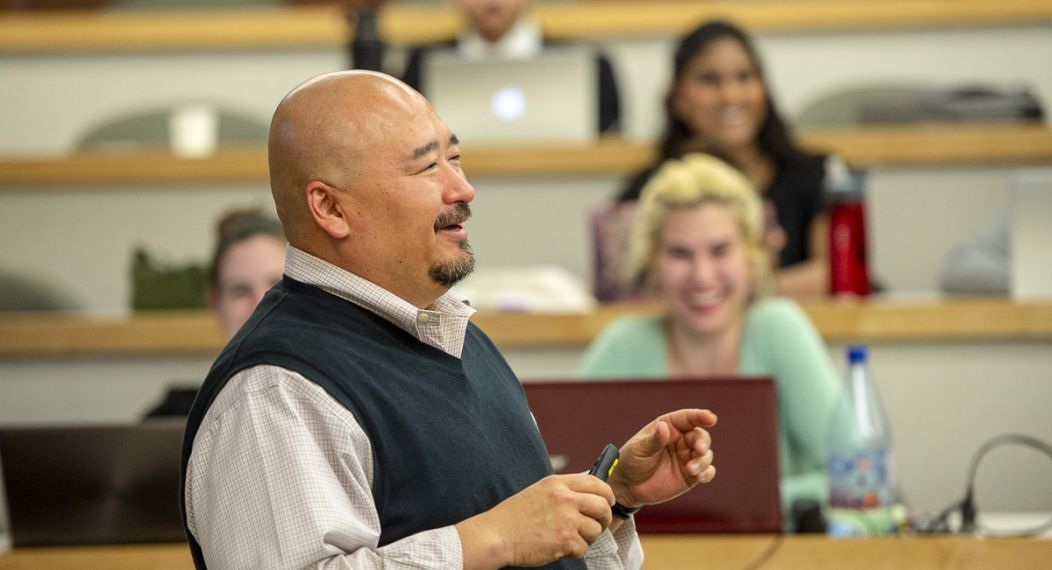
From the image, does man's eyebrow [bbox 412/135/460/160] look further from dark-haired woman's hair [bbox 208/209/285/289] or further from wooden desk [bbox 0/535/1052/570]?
dark-haired woman's hair [bbox 208/209/285/289]

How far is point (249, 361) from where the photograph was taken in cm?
118

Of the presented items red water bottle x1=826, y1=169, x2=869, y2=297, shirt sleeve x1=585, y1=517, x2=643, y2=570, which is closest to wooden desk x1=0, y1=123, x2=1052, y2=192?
red water bottle x1=826, y1=169, x2=869, y2=297

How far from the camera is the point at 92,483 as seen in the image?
75.5 inches

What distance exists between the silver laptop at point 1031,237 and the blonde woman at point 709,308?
0.40 meters

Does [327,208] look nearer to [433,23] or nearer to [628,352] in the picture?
[628,352]

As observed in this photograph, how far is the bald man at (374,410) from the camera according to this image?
1128mm

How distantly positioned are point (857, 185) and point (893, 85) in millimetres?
1535

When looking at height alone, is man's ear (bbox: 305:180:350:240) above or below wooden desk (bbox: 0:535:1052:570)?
above

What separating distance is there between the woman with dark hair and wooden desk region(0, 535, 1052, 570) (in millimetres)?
1455

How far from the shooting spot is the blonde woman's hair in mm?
2600

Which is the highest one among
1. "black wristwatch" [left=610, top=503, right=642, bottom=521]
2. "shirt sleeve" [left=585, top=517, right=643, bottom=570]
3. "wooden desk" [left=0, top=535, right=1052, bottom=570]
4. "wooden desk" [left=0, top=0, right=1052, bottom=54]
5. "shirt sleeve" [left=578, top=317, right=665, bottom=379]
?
"wooden desk" [left=0, top=0, right=1052, bottom=54]

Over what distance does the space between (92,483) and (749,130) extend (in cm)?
190

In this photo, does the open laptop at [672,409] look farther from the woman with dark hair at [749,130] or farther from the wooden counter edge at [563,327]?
the woman with dark hair at [749,130]

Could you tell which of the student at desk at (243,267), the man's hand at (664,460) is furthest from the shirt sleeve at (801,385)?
the man's hand at (664,460)
